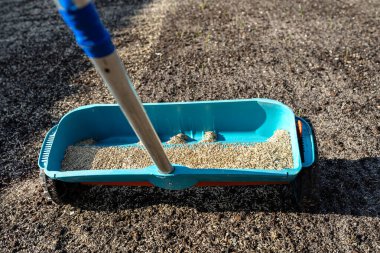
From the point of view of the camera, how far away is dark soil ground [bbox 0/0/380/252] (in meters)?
1.77

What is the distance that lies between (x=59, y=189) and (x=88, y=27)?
3.27ft

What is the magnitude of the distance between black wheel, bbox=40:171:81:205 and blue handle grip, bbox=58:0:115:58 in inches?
33.7

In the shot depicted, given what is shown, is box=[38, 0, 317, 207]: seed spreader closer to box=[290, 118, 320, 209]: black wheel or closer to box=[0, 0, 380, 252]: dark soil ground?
box=[290, 118, 320, 209]: black wheel

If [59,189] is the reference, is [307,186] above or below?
below

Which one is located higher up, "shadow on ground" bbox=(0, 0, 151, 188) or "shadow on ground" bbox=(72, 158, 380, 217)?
"shadow on ground" bbox=(0, 0, 151, 188)

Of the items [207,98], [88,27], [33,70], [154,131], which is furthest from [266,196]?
[33,70]

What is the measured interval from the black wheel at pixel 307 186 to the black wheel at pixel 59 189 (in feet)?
3.44

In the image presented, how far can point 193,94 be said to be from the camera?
105 inches

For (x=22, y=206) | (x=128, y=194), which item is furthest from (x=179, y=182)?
(x=22, y=206)

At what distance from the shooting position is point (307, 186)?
166 cm

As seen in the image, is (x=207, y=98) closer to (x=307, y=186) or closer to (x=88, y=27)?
(x=307, y=186)

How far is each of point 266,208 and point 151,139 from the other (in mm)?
719

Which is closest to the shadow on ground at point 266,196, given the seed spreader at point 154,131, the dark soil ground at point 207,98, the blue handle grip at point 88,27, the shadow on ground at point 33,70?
the dark soil ground at point 207,98

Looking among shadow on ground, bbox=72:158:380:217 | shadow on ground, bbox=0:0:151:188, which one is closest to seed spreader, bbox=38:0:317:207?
→ shadow on ground, bbox=72:158:380:217
